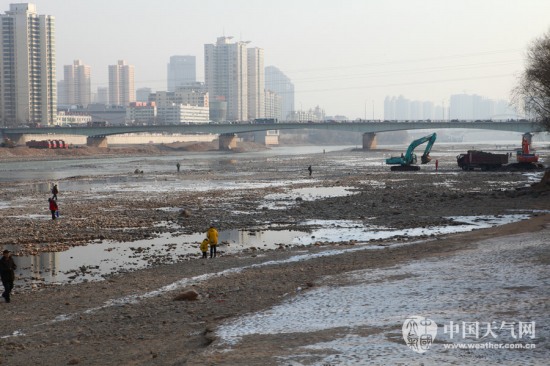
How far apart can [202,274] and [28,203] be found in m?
27.3

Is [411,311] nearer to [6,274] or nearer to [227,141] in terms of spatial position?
[6,274]

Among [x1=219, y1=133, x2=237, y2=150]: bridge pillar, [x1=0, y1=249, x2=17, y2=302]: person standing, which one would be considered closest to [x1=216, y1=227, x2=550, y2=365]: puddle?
[x1=0, y1=249, x2=17, y2=302]: person standing

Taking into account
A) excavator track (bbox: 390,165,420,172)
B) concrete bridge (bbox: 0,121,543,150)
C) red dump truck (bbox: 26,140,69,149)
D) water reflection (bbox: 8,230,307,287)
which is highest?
concrete bridge (bbox: 0,121,543,150)

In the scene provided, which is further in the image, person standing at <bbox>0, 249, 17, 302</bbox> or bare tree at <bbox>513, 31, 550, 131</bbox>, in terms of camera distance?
bare tree at <bbox>513, 31, 550, 131</bbox>

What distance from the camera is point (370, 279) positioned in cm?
1728

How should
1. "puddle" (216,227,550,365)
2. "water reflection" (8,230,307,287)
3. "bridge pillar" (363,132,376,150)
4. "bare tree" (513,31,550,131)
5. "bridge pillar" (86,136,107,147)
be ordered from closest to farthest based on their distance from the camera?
"puddle" (216,227,550,365) → "water reflection" (8,230,307,287) → "bare tree" (513,31,550,131) → "bridge pillar" (86,136,107,147) → "bridge pillar" (363,132,376,150)

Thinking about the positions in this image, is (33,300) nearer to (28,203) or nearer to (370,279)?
(370,279)

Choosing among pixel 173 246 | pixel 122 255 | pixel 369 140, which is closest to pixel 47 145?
pixel 369 140

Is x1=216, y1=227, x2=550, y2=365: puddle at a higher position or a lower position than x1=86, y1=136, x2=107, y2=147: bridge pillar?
lower

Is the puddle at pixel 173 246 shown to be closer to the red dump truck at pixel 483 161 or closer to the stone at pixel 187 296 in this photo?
the stone at pixel 187 296

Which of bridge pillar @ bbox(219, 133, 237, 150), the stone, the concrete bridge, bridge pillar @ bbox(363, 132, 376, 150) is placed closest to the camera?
the stone

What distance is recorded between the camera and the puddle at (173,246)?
840 inches

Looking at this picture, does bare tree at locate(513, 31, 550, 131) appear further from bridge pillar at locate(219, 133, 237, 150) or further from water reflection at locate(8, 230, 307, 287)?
bridge pillar at locate(219, 133, 237, 150)

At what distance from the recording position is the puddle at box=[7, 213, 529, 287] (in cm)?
2134
